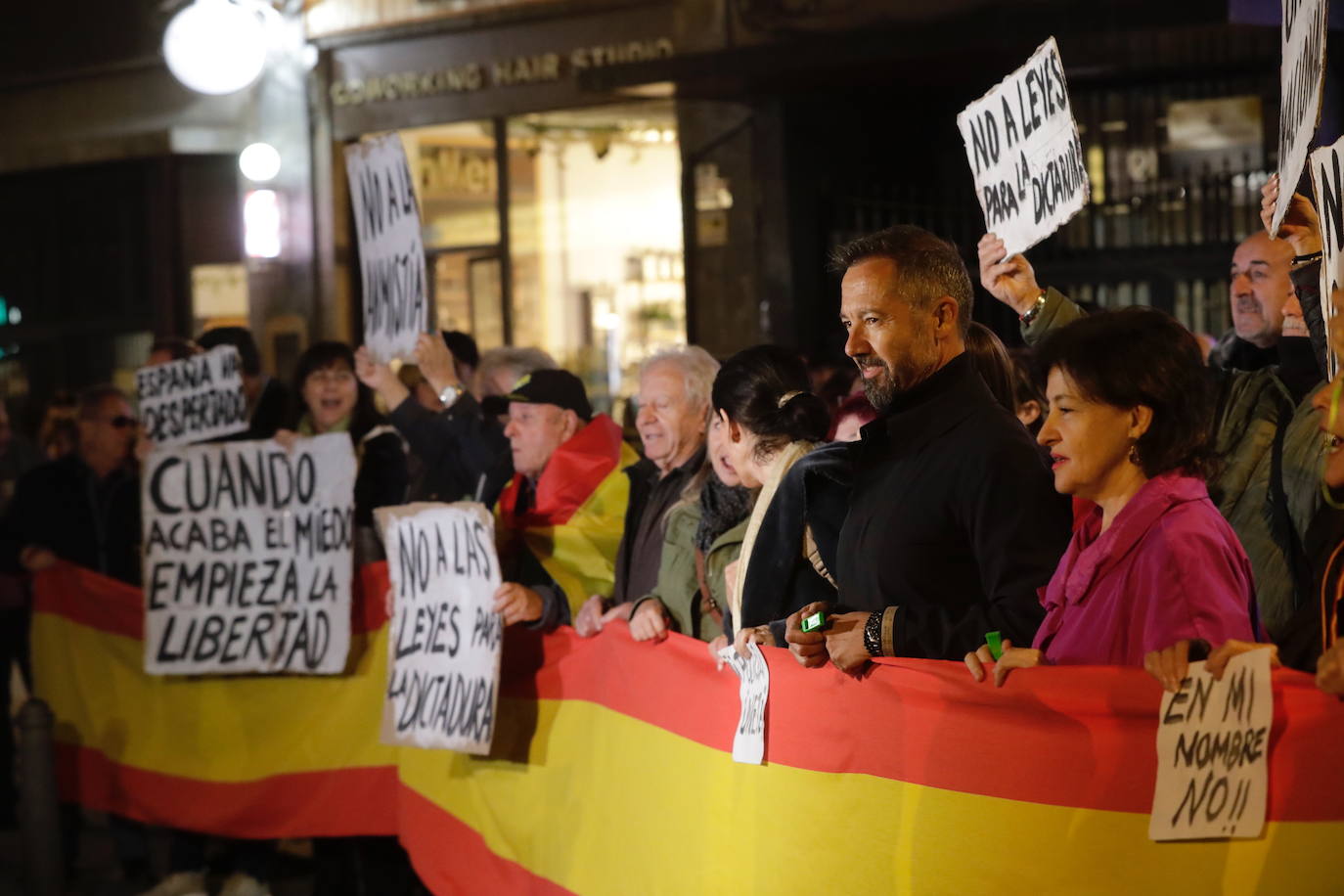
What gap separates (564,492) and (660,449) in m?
0.75

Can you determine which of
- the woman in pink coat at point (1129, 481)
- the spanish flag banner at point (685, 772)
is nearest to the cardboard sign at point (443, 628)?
the spanish flag banner at point (685, 772)

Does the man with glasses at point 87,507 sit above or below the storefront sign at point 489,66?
below

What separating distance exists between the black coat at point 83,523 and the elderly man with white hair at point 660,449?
366 cm

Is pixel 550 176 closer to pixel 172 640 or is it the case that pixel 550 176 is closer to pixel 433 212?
pixel 433 212

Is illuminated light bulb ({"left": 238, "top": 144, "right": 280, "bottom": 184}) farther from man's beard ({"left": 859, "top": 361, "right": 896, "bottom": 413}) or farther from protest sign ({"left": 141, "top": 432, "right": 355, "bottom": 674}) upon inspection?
man's beard ({"left": 859, "top": 361, "right": 896, "bottom": 413})

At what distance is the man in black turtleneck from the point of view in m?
3.95

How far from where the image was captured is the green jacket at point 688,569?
5266 mm

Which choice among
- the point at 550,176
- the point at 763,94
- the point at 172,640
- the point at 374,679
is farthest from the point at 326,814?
the point at 550,176

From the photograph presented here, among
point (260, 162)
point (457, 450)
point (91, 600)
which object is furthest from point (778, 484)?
point (260, 162)

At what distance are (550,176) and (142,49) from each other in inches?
210

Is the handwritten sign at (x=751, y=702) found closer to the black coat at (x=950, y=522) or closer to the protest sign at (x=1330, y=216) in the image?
the black coat at (x=950, y=522)

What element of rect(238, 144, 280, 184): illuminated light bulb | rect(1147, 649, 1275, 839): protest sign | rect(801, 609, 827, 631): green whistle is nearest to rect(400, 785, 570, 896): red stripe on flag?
rect(801, 609, 827, 631): green whistle

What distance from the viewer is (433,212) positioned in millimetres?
16812

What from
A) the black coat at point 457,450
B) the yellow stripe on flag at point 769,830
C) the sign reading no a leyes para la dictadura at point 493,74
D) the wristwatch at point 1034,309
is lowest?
the yellow stripe on flag at point 769,830
